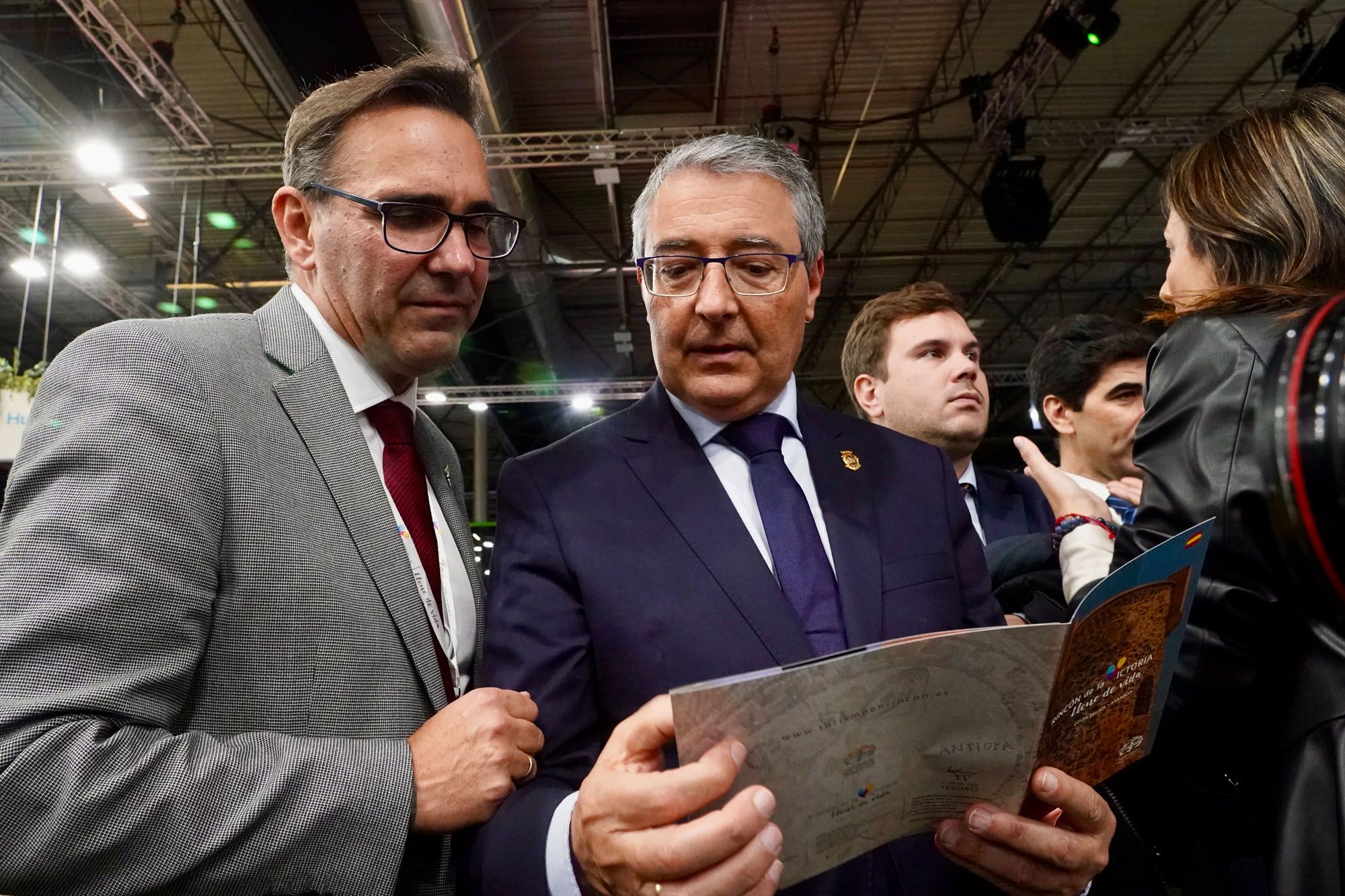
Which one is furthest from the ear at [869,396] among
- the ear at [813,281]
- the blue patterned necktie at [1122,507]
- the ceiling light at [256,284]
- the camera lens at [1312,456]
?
the ceiling light at [256,284]

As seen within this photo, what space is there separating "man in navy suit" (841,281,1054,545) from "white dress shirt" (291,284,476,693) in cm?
166

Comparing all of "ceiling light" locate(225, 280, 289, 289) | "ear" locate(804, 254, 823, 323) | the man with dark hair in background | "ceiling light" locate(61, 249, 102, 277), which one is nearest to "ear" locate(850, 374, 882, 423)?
the man with dark hair in background

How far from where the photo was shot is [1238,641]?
123 centimetres

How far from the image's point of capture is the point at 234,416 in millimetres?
1279

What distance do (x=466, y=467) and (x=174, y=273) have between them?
397 inches

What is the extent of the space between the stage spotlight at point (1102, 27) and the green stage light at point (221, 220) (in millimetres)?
8156

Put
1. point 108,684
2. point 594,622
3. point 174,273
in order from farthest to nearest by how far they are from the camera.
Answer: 1. point 174,273
2. point 594,622
3. point 108,684

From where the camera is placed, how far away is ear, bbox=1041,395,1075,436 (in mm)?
2449

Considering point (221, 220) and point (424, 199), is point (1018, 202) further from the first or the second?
point (221, 220)

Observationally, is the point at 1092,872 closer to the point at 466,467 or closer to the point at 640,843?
the point at 640,843

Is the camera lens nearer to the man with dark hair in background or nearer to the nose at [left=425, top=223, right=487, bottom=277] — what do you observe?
the nose at [left=425, top=223, right=487, bottom=277]

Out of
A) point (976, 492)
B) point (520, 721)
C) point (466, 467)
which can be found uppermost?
point (466, 467)

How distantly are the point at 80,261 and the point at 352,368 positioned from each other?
866 centimetres

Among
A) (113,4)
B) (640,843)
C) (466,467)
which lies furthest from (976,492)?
(466,467)
